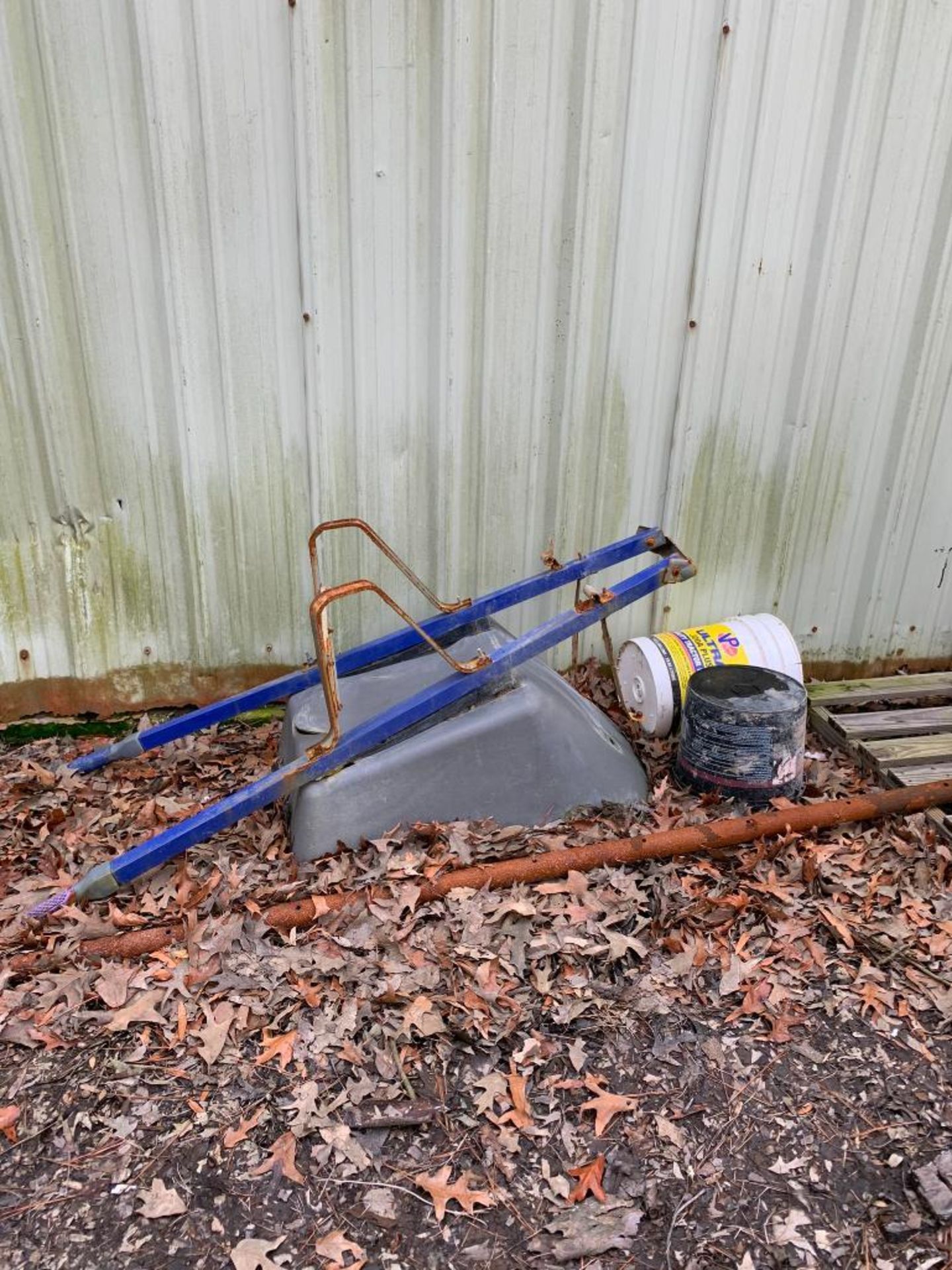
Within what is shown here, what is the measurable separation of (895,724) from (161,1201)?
11.1ft

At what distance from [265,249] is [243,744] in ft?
6.55

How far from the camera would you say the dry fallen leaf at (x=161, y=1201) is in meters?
2.13

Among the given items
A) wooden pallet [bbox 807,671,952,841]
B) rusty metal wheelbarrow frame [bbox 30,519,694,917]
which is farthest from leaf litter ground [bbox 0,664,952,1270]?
wooden pallet [bbox 807,671,952,841]

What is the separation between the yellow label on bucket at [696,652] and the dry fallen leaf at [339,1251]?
2382 mm

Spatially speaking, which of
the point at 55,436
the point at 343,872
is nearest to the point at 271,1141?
the point at 343,872

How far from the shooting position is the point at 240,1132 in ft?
7.58

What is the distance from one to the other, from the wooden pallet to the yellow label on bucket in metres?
0.59

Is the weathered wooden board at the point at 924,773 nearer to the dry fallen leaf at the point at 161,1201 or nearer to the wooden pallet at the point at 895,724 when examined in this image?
the wooden pallet at the point at 895,724

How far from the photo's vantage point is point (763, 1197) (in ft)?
7.18

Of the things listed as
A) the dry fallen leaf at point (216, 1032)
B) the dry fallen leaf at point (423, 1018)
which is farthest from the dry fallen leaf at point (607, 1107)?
the dry fallen leaf at point (216, 1032)

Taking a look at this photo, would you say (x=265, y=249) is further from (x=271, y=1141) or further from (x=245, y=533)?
(x=271, y=1141)

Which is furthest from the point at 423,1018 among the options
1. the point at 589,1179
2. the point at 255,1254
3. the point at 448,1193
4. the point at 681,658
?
the point at 681,658

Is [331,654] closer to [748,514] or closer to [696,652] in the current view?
[696,652]

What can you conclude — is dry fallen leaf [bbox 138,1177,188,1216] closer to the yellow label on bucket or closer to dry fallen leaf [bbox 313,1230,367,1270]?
dry fallen leaf [bbox 313,1230,367,1270]
